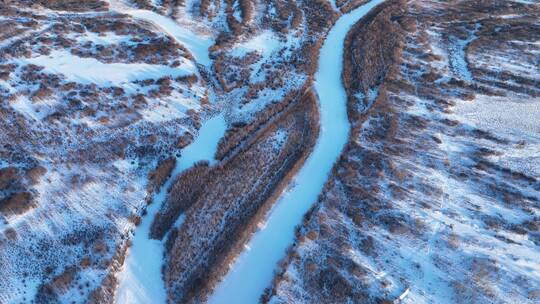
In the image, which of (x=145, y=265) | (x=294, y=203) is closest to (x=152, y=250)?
(x=145, y=265)

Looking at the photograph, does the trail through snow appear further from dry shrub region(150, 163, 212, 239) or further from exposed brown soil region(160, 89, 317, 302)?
exposed brown soil region(160, 89, 317, 302)

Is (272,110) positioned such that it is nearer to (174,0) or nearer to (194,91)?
(194,91)

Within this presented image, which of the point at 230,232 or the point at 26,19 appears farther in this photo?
the point at 26,19

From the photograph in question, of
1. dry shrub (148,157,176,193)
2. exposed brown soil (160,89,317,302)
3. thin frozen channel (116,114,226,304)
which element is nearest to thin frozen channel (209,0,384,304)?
exposed brown soil (160,89,317,302)

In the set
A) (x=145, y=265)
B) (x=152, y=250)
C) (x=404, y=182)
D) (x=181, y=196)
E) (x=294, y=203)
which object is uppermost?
(x=404, y=182)

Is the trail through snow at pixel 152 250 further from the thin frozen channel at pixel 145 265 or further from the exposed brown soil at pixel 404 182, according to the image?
the exposed brown soil at pixel 404 182

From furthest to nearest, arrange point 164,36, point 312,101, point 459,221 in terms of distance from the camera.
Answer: point 164,36
point 312,101
point 459,221

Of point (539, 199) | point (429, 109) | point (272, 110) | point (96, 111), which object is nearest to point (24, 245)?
point (96, 111)

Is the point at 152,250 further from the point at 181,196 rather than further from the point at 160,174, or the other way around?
the point at 160,174
